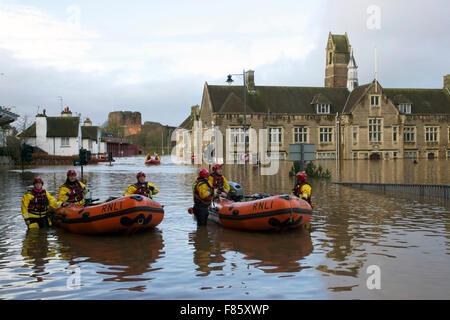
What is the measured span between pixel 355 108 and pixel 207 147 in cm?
1980

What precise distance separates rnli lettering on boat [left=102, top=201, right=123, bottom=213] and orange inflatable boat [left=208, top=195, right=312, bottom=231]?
118 inches

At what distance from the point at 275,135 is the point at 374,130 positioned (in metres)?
13.0

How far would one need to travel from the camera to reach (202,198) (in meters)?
13.2

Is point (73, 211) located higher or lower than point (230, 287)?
higher

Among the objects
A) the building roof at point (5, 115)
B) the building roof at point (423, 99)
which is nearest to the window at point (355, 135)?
the building roof at point (423, 99)

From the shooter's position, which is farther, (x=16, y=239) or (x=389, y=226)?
(x=389, y=226)

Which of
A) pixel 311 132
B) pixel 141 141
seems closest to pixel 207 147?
pixel 311 132

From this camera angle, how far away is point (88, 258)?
31.8 feet

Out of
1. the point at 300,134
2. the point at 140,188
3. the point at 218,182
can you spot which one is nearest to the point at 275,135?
the point at 300,134

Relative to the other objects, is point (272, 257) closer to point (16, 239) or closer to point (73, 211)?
point (73, 211)

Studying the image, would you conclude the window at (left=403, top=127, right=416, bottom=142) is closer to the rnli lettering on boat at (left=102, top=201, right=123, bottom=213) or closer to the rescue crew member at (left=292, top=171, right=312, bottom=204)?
the rescue crew member at (left=292, top=171, right=312, bottom=204)

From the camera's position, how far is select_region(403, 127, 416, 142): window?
63.0 metres

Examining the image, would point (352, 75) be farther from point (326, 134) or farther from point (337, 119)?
point (326, 134)

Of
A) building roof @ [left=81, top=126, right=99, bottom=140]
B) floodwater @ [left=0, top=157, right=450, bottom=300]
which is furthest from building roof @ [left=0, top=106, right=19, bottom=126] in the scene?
building roof @ [left=81, top=126, right=99, bottom=140]
